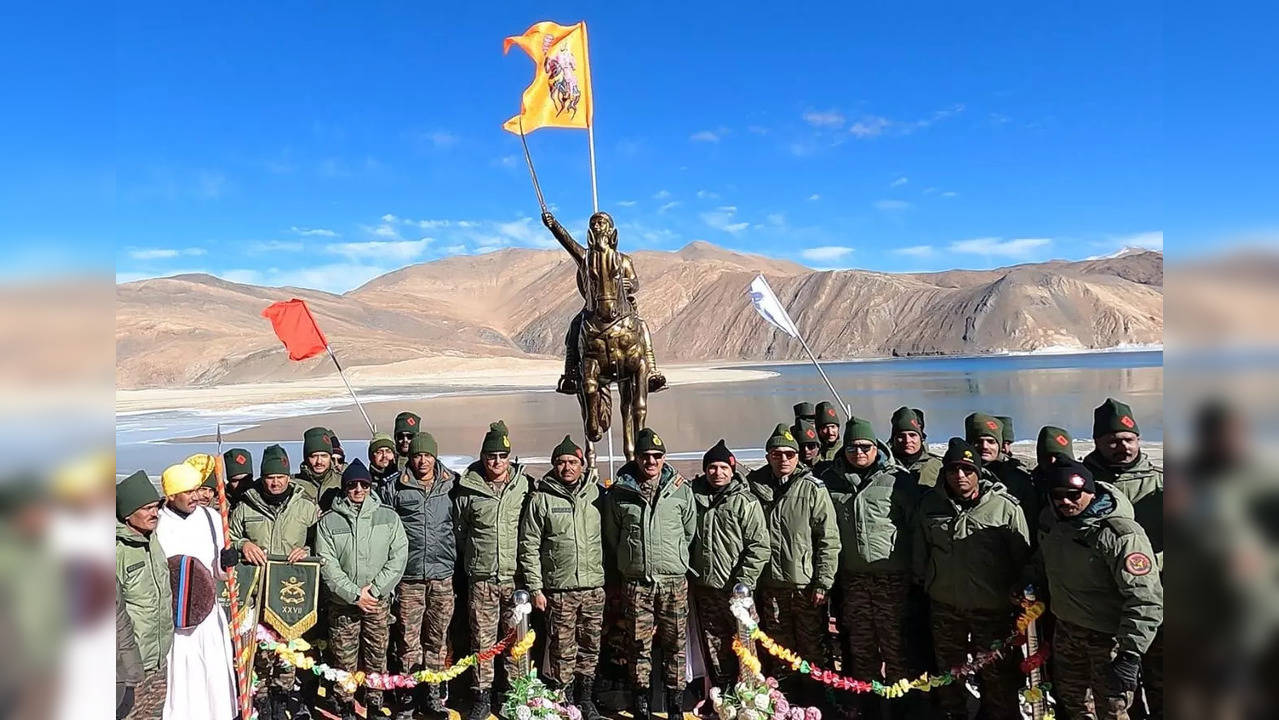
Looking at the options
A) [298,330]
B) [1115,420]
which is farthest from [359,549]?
[298,330]

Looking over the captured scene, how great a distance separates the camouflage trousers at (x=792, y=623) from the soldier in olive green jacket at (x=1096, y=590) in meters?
1.36

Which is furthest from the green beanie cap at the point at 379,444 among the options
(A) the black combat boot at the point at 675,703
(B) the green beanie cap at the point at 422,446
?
(A) the black combat boot at the point at 675,703

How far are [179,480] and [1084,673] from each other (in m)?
4.97

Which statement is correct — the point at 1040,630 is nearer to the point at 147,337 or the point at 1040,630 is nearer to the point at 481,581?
the point at 481,581

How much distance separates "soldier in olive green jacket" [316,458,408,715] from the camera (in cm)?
499

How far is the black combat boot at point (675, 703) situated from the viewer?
5.12 m

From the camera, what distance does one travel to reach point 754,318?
99625 millimetres

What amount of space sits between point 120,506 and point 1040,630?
16.2 feet

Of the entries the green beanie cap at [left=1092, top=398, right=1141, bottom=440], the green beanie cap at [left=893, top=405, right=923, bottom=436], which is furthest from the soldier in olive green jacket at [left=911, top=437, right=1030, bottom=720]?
the green beanie cap at [left=893, top=405, right=923, bottom=436]

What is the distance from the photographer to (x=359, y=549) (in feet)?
16.5

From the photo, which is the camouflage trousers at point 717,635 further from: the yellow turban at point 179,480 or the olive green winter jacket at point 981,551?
the yellow turban at point 179,480

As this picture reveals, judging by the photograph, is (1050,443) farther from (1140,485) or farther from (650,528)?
(650,528)

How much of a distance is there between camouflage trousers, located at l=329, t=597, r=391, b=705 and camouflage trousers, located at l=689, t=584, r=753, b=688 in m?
Answer: 2.08

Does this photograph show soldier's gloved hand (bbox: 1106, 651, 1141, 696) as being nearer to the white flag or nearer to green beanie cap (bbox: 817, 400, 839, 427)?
green beanie cap (bbox: 817, 400, 839, 427)
